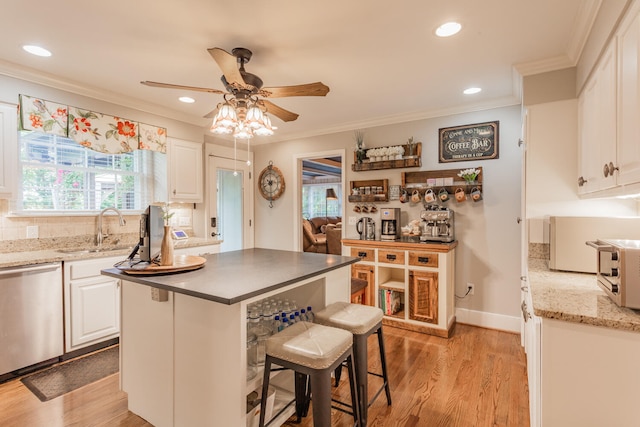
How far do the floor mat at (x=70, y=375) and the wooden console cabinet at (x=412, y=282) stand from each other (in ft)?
8.19

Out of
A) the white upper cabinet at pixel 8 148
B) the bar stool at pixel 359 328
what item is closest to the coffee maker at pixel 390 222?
the bar stool at pixel 359 328

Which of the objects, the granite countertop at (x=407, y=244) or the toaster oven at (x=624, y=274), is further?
the granite countertop at (x=407, y=244)

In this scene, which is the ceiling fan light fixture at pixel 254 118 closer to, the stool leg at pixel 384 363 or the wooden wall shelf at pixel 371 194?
the stool leg at pixel 384 363

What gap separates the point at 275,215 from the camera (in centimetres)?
499

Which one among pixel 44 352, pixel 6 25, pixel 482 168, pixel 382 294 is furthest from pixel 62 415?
A: pixel 482 168


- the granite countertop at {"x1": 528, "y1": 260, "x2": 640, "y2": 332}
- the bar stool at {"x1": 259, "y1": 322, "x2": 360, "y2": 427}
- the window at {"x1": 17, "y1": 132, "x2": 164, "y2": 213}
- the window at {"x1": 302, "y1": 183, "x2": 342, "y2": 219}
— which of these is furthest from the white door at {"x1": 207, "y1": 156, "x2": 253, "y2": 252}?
the window at {"x1": 302, "y1": 183, "x2": 342, "y2": 219}

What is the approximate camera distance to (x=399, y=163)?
3807 mm

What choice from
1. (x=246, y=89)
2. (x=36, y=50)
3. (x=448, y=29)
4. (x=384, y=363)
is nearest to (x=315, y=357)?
→ (x=384, y=363)

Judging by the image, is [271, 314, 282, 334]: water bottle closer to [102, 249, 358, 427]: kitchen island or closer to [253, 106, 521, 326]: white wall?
[102, 249, 358, 427]: kitchen island

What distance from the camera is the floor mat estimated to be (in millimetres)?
2232

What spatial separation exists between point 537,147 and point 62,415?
3724mm

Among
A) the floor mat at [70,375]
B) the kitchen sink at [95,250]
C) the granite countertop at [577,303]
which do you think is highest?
the kitchen sink at [95,250]

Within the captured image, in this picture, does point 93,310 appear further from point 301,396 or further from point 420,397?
point 420,397

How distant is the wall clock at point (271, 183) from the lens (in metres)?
4.88
